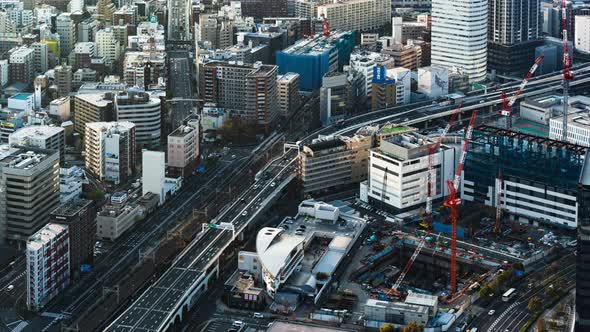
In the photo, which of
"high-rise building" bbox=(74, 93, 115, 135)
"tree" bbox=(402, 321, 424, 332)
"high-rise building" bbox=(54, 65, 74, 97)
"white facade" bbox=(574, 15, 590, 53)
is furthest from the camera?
"white facade" bbox=(574, 15, 590, 53)

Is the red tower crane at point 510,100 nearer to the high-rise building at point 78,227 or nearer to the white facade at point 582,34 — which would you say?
the white facade at point 582,34

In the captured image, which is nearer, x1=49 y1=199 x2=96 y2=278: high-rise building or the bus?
the bus

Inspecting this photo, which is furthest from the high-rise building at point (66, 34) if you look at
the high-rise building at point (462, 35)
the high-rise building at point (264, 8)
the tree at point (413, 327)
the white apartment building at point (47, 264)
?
the tree at point (413, 327)

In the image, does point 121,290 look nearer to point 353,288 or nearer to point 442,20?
point 353,288

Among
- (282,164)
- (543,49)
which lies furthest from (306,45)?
(282,164)

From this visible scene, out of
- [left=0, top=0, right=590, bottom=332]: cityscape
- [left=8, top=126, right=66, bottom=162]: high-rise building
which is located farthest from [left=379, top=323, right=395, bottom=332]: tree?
[left=8, top=126, right=66, bottom=162]: high-rise building

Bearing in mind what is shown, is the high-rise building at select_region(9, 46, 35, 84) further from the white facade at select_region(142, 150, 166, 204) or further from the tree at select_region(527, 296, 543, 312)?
the tree at select_region(527, 296, 543, 312)
